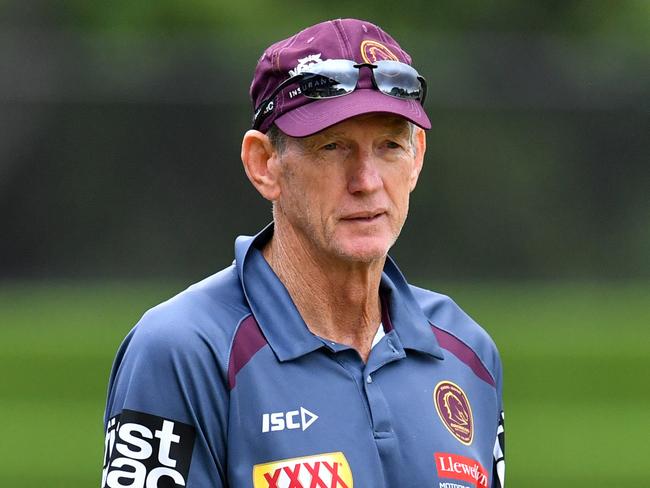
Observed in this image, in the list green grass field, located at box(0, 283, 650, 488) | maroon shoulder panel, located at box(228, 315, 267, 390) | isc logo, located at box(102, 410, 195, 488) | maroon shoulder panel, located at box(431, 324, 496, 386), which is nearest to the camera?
isc logo, located at box(102, 410, 195, 488)

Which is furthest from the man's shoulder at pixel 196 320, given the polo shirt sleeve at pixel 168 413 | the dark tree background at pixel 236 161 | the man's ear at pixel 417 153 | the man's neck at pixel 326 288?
the dark tree background at pixel 236 161

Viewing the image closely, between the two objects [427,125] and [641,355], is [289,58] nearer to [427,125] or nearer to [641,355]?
[427,125]

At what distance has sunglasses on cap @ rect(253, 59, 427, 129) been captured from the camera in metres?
2.81

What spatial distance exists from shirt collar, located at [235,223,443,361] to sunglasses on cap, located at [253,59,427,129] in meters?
0.35

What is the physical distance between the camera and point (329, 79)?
2.82 metres

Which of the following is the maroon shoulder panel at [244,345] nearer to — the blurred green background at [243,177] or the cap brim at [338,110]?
the cap brim at [338,110]

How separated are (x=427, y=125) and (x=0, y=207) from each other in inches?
423

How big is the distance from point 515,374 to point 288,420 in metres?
8.55

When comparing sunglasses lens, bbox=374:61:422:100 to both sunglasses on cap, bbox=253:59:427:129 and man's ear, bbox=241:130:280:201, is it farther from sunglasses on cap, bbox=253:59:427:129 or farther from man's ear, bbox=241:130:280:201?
man's ear, bbox=241:130:280:201

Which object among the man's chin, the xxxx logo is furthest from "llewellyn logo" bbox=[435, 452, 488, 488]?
the man's chin

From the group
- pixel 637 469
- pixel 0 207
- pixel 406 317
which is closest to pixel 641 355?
pixel 637 469

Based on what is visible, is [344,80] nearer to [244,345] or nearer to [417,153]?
[417,153]

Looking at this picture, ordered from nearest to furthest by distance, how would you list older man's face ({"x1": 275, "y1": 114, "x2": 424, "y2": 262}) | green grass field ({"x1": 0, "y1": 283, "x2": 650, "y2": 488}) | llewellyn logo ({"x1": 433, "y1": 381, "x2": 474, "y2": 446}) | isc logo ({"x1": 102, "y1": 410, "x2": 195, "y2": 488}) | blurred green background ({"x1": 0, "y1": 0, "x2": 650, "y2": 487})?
A: 1. isc logo ({"x1": 102, "y1": 410, "x2": 195, "y2": 488})
2. older man's face ({"x1": 275, "y1": 114, "x2": 424, "y2": 262})
3. llewellyn logo ({"x1": 433, "y1": 381, "x2": 474, "y2": 446})
4. green grass field ({"x1": 0, "y1": 283, "x2": 650, "y2": 488})
5. blurred green background ({"x1": 0, "y1": 0, "x2": 650, "y2": 487})

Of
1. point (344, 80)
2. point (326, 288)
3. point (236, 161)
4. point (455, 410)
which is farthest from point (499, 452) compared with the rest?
Result: point (236, 161)
